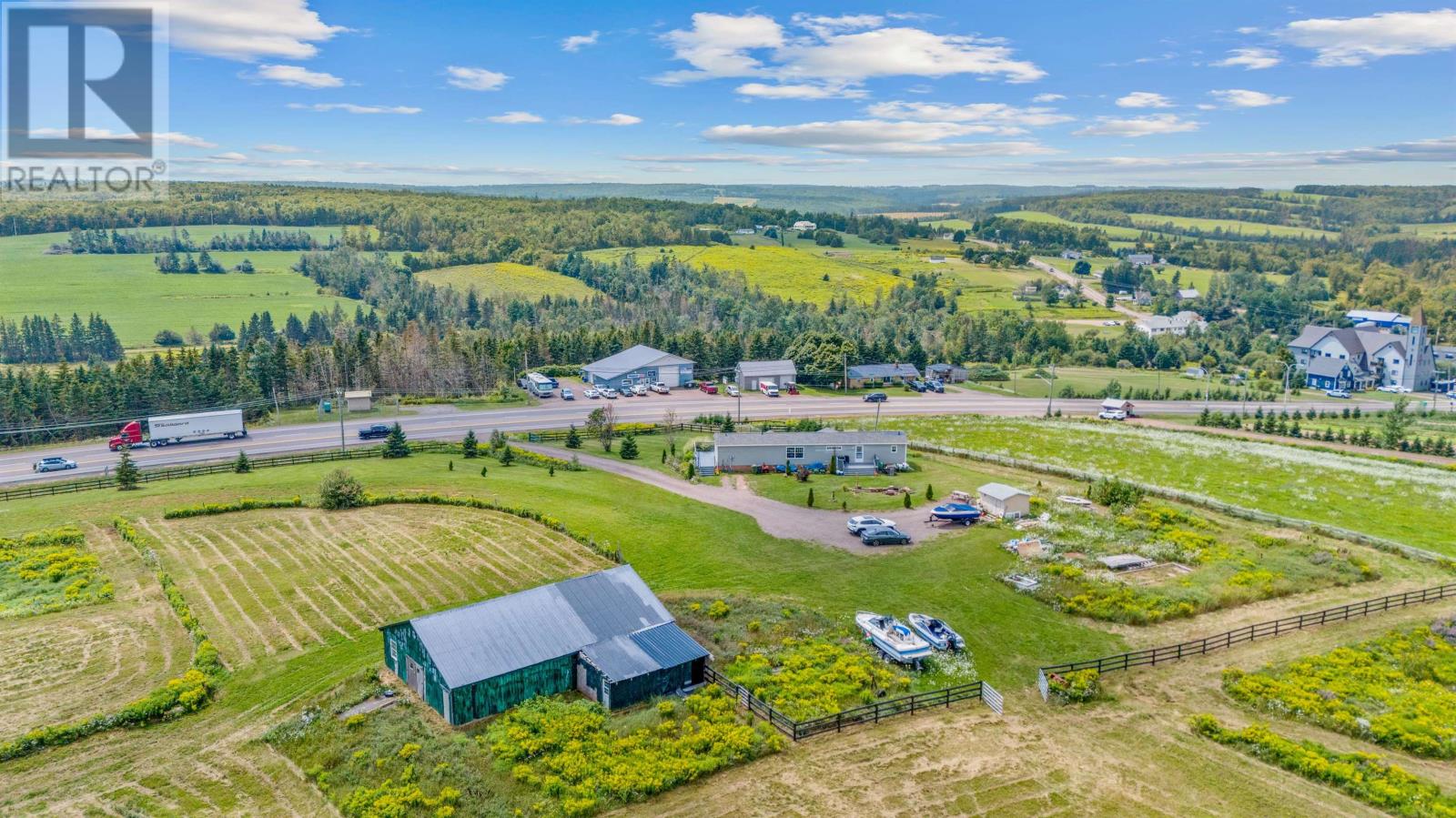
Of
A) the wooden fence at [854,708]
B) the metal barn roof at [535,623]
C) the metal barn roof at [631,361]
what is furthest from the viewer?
Answer: the metal barn roof at [631,361]

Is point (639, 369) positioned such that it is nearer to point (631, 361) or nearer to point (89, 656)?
point (631, 361)

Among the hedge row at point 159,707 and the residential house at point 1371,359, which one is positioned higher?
the residential house at point 1371,359

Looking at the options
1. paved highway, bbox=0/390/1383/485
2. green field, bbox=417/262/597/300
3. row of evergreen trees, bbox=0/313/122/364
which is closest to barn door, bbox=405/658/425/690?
paved highway, bbox=0/390/1383/485

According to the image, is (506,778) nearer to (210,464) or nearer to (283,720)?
(283,720)

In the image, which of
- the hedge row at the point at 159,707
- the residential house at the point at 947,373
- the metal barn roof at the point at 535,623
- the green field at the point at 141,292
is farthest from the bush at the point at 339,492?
the green field at the point at 141,292

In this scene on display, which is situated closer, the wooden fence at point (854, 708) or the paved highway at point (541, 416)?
the wooden fence at point (854, 708)

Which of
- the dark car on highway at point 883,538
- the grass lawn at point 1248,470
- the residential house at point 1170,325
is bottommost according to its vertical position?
the dark car on highway at point 883,538

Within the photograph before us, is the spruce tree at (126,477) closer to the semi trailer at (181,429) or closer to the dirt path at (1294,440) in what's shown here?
the semi trailer at (181,429)

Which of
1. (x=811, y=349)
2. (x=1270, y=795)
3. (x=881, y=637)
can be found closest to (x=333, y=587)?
(x=881, y=637)

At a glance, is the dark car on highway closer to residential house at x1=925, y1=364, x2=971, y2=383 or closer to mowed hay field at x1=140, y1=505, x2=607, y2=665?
mowed hay field at x1=140, y1=505, x2=607, y2=665
